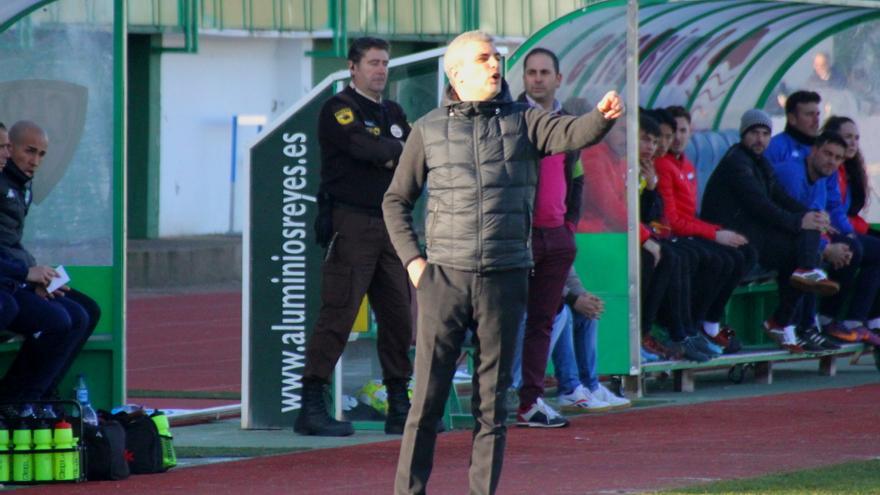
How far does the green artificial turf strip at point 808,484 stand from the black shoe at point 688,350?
3.74 m

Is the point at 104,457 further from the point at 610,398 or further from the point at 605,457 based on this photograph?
the point at 610,398

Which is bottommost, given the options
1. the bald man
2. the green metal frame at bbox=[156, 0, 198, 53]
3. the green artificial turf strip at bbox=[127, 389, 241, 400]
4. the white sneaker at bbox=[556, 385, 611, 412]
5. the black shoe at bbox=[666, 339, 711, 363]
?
the green artificial turf strip at bbox=[127, 389, 241, 400]

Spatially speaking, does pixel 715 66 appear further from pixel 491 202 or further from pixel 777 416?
pixel 491 202

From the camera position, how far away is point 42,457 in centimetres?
877

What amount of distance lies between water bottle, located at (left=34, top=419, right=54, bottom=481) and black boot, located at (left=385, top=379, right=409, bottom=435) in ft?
7.29

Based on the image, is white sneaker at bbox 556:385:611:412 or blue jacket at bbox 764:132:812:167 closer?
white sneaker at bbox 556:385:611:412

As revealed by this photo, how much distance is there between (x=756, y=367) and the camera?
1338 cm

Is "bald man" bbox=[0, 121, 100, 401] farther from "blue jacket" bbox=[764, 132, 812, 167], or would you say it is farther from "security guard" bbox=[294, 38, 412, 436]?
"blue jacket" bbox=[764, 132, 812, 167]

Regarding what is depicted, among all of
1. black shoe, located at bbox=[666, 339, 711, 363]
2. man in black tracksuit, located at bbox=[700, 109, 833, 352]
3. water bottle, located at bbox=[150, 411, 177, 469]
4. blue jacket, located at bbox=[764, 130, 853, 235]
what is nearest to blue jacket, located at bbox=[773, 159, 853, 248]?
blue jacket, located at bbox=[764, 130, 853, 235]

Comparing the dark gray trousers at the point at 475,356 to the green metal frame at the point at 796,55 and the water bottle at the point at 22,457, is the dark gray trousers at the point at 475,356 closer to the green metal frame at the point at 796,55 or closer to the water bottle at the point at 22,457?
Result: the water bottle at the point at 22,457

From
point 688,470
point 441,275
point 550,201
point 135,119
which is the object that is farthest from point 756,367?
point 135,119

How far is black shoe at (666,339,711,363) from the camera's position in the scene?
1257 centimetres

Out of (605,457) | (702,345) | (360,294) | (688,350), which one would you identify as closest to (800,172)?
(702,345)

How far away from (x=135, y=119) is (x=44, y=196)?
14.3 metres
